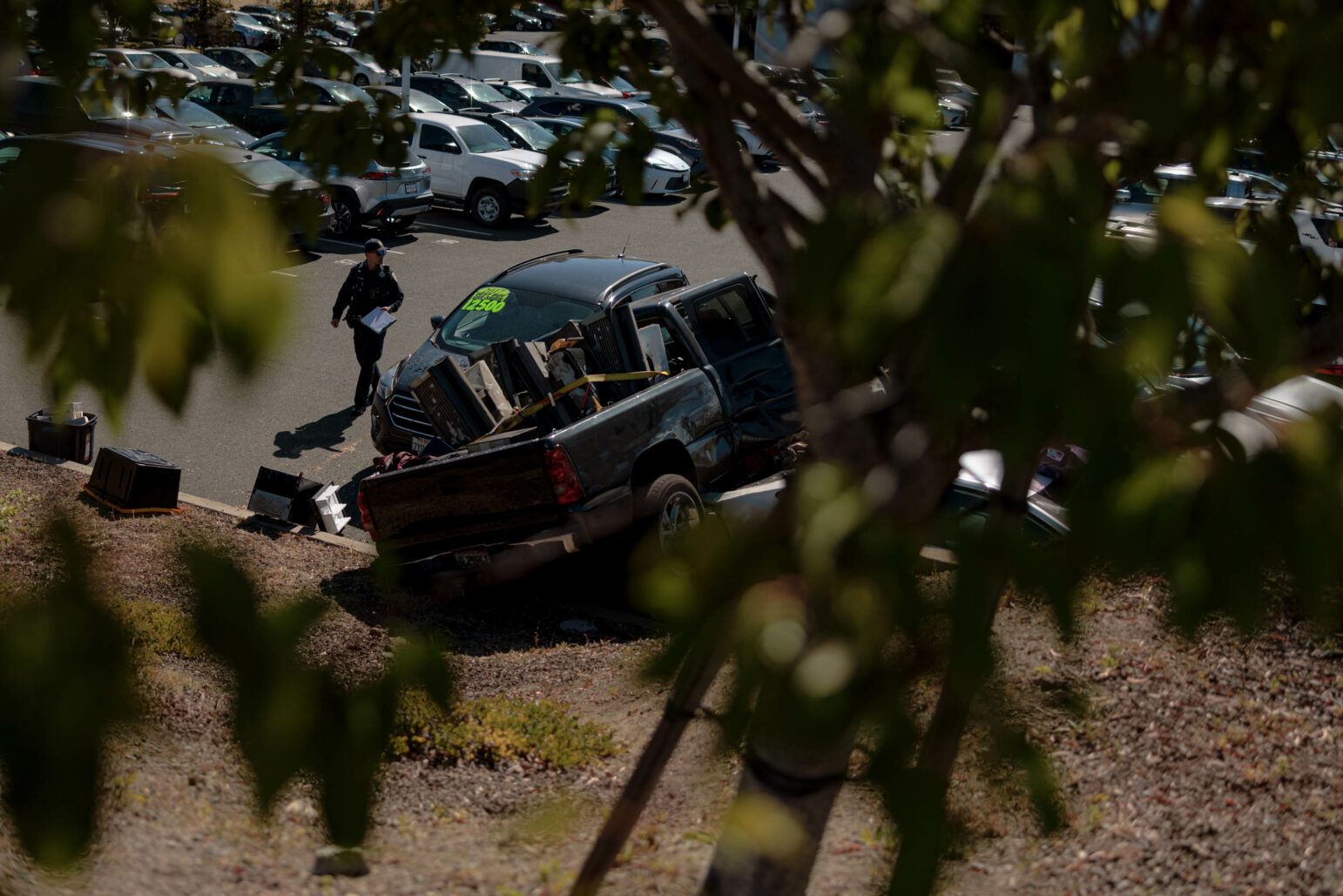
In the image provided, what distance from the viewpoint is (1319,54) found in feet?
4.44

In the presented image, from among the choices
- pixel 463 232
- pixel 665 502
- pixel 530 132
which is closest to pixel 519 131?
pixel 530 132

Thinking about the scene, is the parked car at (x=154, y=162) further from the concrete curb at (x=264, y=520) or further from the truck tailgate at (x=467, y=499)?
the concrete curb at (x=264, y=520)

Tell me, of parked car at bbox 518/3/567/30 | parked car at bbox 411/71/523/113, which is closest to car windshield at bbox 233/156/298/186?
parked car at bbox 518/3/567/30

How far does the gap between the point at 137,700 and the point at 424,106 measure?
26.2 metres

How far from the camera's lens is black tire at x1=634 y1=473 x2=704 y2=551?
304 inches

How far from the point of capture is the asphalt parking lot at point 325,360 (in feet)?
3.34

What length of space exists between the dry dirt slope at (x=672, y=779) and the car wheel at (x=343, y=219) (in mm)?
12415

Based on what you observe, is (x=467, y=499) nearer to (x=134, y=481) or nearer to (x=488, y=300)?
(x=134, y=481)

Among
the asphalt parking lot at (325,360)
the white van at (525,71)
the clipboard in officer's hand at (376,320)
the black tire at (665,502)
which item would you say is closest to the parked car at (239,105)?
the asphalt parking lot at (325,360)

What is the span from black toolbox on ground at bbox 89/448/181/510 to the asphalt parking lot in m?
0.20

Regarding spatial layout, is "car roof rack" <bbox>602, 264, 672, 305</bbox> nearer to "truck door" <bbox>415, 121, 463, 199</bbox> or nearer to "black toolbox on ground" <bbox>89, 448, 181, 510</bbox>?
"black toolbox on ground" <bbox>89, 448, 181, 510</bbox>

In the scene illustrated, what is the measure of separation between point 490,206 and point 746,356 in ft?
43.1

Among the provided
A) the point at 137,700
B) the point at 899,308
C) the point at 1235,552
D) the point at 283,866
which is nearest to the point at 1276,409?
the point at 1235,552

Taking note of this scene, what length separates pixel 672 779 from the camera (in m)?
5.06
